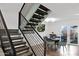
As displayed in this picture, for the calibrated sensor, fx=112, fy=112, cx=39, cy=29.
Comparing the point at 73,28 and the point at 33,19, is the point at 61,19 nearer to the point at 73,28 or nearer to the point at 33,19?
the point at 73,28

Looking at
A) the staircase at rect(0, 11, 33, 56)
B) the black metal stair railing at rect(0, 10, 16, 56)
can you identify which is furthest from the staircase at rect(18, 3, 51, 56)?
the black metal stair railing at rect(0, 10, 16, 56)

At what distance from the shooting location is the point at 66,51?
2.08 metres

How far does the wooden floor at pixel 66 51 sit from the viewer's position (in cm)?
202

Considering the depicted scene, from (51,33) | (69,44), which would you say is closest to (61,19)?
(51,33)

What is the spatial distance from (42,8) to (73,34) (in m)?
0.77

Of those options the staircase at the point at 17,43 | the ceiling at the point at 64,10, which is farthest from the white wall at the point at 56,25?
the staircase at the point at 17,43

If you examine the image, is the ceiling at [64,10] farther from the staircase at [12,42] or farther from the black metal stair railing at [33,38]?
the staircase at [12,42]

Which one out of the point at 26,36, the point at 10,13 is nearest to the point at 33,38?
the point at 26,36

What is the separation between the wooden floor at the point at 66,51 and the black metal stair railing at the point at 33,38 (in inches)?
7.2

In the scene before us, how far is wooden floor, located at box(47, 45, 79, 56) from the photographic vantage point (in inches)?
79.5

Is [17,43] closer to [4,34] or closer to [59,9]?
[4,34]

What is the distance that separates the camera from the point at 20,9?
218cm

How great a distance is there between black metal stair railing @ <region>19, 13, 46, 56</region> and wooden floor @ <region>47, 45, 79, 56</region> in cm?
18

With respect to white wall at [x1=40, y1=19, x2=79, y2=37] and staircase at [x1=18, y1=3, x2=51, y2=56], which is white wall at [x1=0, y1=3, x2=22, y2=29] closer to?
staircase at [x1=18, y1=3, x2=51, y2=56]
